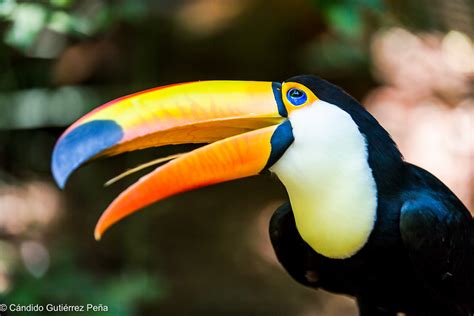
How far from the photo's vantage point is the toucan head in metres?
1.55

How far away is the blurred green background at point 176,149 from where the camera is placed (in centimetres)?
389

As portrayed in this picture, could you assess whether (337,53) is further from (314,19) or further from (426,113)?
(426,113)

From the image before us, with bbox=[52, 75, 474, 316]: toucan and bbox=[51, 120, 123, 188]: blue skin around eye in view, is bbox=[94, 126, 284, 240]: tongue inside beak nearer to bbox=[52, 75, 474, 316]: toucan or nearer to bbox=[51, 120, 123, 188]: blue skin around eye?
bbox=[52, 75, 474, 316]: toucan

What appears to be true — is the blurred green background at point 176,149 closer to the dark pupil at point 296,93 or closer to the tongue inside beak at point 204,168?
the dark pupil at point 296,93

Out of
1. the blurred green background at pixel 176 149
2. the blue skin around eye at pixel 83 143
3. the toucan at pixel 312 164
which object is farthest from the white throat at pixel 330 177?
the blurred green background at pixel 176 149

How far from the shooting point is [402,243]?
1.74 metres

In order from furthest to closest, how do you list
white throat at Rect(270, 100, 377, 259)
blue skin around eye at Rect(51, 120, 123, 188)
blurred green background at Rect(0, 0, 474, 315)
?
blurred green background at Rect(0, 0, 474, 315)
white throat at Rect(270, 100, 377, 259)
blue skin around eye at Rect(51, 120, 123, 188)

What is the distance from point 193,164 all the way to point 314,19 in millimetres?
2839

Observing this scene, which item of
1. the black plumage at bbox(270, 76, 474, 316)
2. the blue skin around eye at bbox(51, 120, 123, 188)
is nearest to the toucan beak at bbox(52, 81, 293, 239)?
the blue skin around eye at bbox(51, 120, 123, 188)

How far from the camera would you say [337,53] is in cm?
396

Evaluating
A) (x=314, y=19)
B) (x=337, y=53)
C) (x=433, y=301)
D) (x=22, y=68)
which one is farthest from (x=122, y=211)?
(x=314, y=19)

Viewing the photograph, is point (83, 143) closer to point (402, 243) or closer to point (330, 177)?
point (330, 177)

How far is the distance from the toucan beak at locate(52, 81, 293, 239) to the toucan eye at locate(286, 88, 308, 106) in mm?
24

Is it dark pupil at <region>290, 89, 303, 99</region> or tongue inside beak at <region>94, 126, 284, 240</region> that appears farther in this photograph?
dark pupil at <region>290, 89, 303, 99</region>
